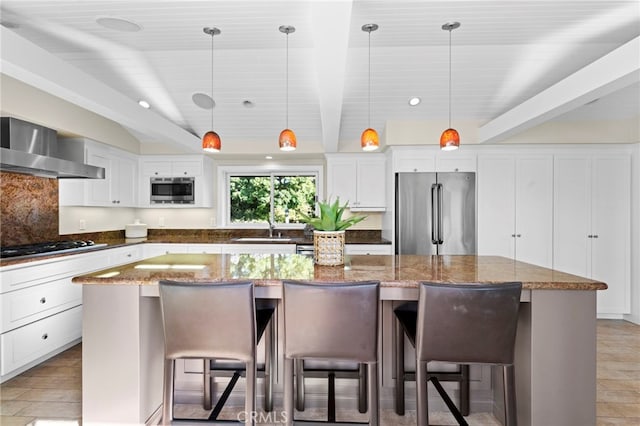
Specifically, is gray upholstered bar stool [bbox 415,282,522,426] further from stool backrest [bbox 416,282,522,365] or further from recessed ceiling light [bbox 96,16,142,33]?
recessed ceiling light [bbox 96,16,142,33]

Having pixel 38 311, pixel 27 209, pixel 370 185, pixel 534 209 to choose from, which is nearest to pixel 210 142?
pixel 38 311

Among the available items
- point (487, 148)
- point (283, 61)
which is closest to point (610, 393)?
point (487, 148)

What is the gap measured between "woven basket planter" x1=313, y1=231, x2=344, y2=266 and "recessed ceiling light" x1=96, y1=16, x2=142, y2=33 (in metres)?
2.29

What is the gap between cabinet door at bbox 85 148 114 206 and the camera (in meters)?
4.18

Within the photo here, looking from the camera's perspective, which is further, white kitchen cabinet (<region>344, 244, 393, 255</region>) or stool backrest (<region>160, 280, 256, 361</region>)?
white kitchen cabinet (<region>344, 244, 393, 255</region>)

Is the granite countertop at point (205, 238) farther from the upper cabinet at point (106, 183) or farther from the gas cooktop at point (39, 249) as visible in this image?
the upper cabinet at point (106, 183)

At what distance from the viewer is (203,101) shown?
13.9 ft

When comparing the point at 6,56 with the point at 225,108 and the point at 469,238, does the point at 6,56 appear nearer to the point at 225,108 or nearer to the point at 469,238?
the point at 225,108

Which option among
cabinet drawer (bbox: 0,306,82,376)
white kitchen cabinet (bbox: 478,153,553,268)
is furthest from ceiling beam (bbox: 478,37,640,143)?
cabinet drawer (bbox: 0,306,82,376)

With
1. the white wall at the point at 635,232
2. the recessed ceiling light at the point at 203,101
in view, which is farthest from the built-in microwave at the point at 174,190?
the white wall at the point at 635,232

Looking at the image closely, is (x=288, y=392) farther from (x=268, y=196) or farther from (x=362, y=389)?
(x=268, y=196)

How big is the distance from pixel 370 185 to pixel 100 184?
137 inches

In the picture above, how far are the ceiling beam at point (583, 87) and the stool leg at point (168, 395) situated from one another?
319cm

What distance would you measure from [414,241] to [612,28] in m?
2.66
